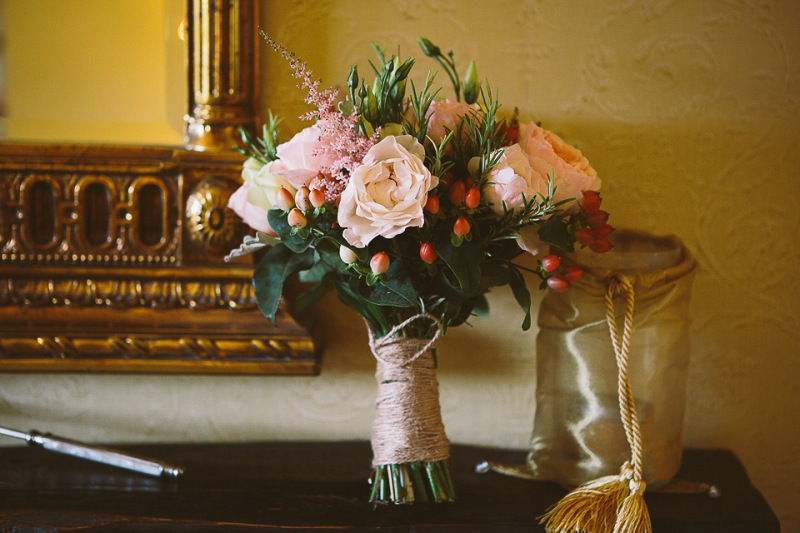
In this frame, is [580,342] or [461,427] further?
[461,427]

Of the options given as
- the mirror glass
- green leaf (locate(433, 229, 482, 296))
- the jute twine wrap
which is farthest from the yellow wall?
green leaf (locate(433, 229, 482, 296))

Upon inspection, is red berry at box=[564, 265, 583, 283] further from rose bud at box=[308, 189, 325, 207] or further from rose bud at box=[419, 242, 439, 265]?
rose bud at box=[308, 189, 325, 207]

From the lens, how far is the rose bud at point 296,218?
1.93ft

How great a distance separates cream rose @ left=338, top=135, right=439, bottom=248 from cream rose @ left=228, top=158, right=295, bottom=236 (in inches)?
3.9

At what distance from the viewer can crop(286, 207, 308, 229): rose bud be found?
588 millimetres

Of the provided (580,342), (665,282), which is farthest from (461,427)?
(665,282)

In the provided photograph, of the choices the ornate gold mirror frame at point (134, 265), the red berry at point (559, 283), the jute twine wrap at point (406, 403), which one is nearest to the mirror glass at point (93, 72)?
the ornate gold mirror frame at point (134, 265)

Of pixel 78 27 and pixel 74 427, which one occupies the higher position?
pixel 78 27

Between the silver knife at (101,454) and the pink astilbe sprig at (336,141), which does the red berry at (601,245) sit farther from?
the silver knife at (101,454)

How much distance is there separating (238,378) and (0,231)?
38 cm

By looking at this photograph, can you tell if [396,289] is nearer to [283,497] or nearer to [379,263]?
[379,263]

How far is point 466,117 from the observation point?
607 millimetres

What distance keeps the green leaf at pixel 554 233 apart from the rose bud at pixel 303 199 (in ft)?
0.77

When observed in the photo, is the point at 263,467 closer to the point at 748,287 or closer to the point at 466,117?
the point at 466,117
